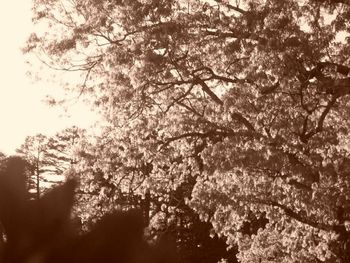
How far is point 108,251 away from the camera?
62.1 inches

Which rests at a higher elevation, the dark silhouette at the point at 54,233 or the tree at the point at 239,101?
the tree at the point at 239,101

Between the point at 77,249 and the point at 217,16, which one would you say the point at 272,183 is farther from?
the point at 77,249

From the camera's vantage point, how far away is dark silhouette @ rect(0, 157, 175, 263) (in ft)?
5.15

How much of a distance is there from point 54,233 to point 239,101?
13.8 metres

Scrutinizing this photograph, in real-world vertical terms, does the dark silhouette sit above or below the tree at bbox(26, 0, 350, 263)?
below

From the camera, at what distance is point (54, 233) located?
63.1 inches

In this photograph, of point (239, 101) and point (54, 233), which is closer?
point (54, 233)

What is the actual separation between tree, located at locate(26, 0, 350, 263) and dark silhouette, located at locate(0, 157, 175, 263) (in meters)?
12.0

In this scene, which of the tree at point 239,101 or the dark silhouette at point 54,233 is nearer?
the dark silhouette at point 54,233

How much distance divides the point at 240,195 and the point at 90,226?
15971 millimetres

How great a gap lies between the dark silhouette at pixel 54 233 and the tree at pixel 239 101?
11970 mm

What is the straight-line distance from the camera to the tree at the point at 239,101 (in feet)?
45.4

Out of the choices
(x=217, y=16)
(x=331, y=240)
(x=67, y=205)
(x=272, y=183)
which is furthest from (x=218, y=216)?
(x=67, y=205)

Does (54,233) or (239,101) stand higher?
(239,101)
